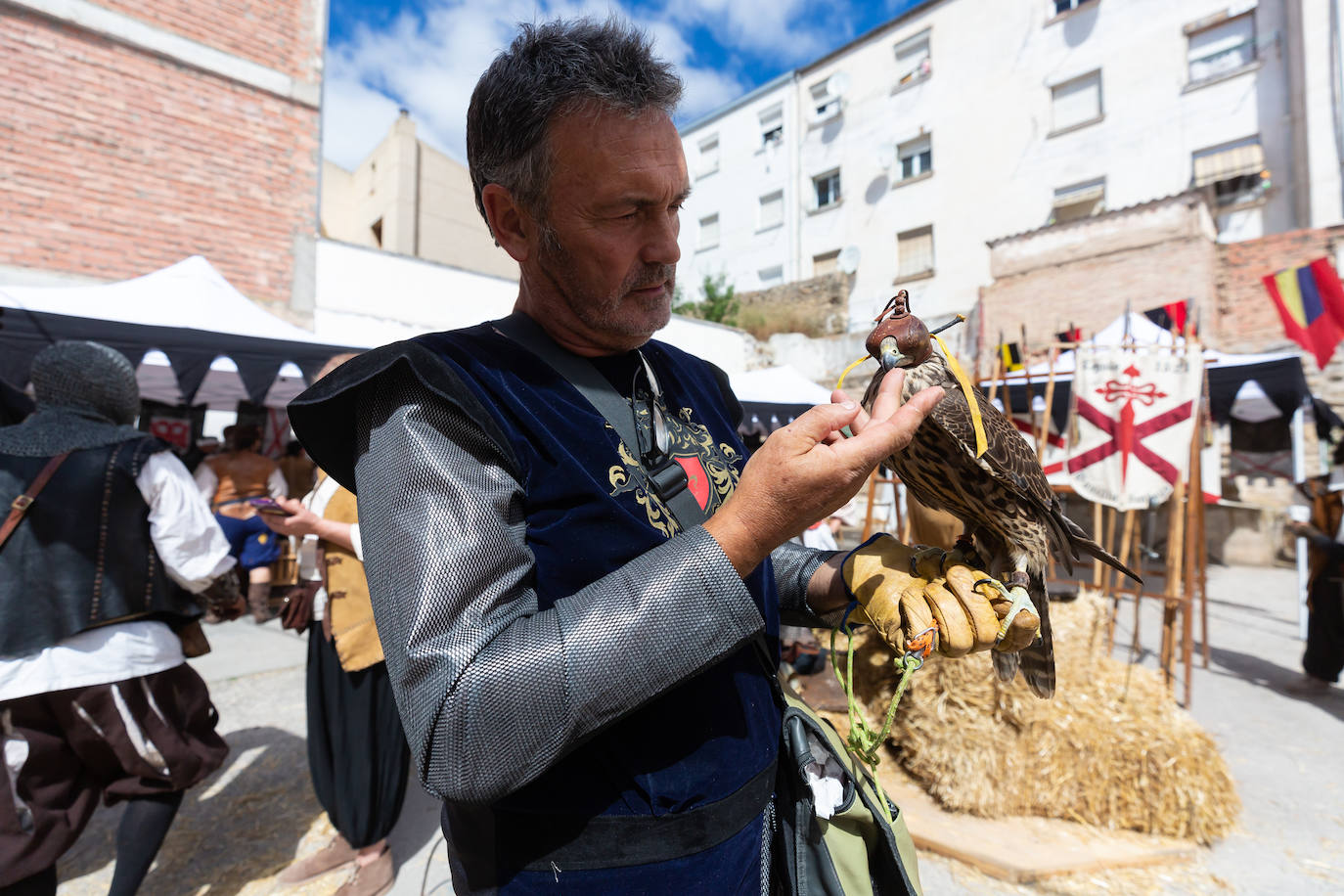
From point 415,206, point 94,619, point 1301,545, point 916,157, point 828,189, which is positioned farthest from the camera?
point 828,189

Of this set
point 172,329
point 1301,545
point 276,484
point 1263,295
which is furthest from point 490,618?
point 1263,295

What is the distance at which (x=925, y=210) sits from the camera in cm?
2075

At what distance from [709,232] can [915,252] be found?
10.5 m

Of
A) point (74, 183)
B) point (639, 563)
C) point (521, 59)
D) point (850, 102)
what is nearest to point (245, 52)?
point (74, 183)

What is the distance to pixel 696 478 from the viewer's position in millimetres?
1267

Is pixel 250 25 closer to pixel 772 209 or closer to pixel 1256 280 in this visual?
pixel 1256 280

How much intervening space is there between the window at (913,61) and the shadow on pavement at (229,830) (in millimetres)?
24637

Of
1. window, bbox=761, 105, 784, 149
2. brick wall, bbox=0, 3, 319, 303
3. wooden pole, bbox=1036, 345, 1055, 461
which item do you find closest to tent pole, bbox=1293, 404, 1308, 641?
wooden pole, bbox=1036, 345, 1055, 461

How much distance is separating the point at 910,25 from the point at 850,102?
285 cm

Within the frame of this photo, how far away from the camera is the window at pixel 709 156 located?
28.5 meters

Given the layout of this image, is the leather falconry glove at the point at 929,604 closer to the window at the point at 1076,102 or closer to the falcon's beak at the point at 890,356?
the falcon's beak at the point at 890,356

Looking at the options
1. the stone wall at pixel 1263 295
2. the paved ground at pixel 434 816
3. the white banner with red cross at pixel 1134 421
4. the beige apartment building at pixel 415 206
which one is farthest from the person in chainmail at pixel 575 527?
the beige apartment building at pixel 415 206

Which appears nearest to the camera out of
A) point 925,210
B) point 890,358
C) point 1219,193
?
point 890,358

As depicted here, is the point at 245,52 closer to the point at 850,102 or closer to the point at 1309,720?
the point at 1309,720
